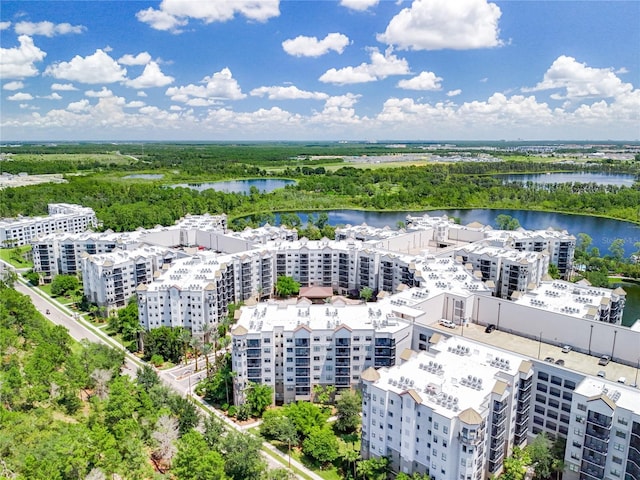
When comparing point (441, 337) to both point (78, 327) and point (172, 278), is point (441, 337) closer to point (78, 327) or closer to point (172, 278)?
point (172, 278)

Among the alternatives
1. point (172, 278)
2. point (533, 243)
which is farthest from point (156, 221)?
point (533, 243)

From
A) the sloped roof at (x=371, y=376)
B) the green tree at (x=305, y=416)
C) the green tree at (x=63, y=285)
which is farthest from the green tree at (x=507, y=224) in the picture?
the green tree at (x=63, y=285)

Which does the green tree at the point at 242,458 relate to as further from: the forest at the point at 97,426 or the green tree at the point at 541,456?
the green tree at the point at 541,456

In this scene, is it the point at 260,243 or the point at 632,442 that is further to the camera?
the point at 260,243

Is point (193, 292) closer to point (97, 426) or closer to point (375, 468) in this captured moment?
point (97, 426)

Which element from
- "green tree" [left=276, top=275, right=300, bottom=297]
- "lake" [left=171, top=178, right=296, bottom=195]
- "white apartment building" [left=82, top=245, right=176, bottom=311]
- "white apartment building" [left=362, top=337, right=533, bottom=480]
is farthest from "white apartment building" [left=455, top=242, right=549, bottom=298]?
"lake" [left=171, top=178, right=296, bottom=195]

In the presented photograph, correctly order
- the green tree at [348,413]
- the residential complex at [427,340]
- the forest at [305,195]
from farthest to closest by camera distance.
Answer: the forest at [305,195]
the green tree at [348,413]
the residential complex at [427,340]

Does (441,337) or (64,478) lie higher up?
(441,337)
